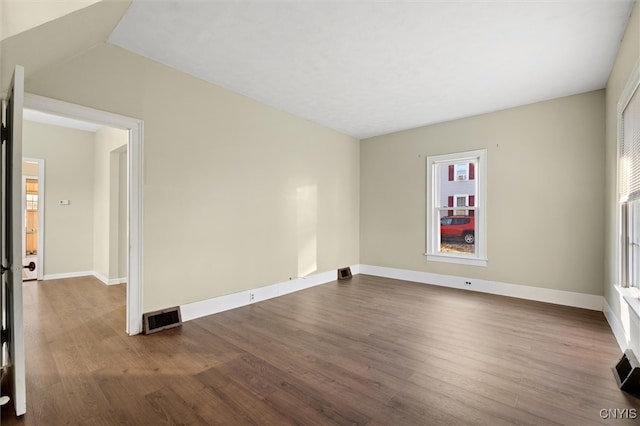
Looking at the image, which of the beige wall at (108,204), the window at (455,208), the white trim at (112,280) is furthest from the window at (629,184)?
the white trim at (112,280)

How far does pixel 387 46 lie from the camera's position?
2.89 metres

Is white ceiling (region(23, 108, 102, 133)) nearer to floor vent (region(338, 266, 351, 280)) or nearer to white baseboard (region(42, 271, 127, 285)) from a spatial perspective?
white baseboard (region(42, 271, 127, 285))

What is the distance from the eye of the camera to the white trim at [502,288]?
3964 millimetres

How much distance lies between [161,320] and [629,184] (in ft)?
15.7

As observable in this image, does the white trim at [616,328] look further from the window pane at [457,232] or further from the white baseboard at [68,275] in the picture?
the white baseboard at [68,275]

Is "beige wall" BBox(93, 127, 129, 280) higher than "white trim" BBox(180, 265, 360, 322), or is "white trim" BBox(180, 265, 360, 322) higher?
"beige wall" BBox(93, 127, 129, 280)

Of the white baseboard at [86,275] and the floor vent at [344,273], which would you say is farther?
the floor vent at [344,273]

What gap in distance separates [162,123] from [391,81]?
A: 2.77 meters

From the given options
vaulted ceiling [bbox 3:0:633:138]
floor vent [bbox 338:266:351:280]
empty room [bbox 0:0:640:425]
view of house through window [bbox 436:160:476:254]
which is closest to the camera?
empty room [bbox 0:0:640:425]

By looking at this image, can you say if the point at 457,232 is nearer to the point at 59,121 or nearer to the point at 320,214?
the point at 320,214

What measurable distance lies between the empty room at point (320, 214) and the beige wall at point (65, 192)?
36 mm

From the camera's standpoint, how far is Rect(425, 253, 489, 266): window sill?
191 inches

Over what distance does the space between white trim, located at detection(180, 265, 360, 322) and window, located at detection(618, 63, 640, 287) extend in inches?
155

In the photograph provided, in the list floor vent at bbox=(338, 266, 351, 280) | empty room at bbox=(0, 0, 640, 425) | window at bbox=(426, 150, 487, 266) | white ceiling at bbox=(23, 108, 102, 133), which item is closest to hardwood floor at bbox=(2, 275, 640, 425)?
empty room at bbox=(0, 0, 640, 425)
